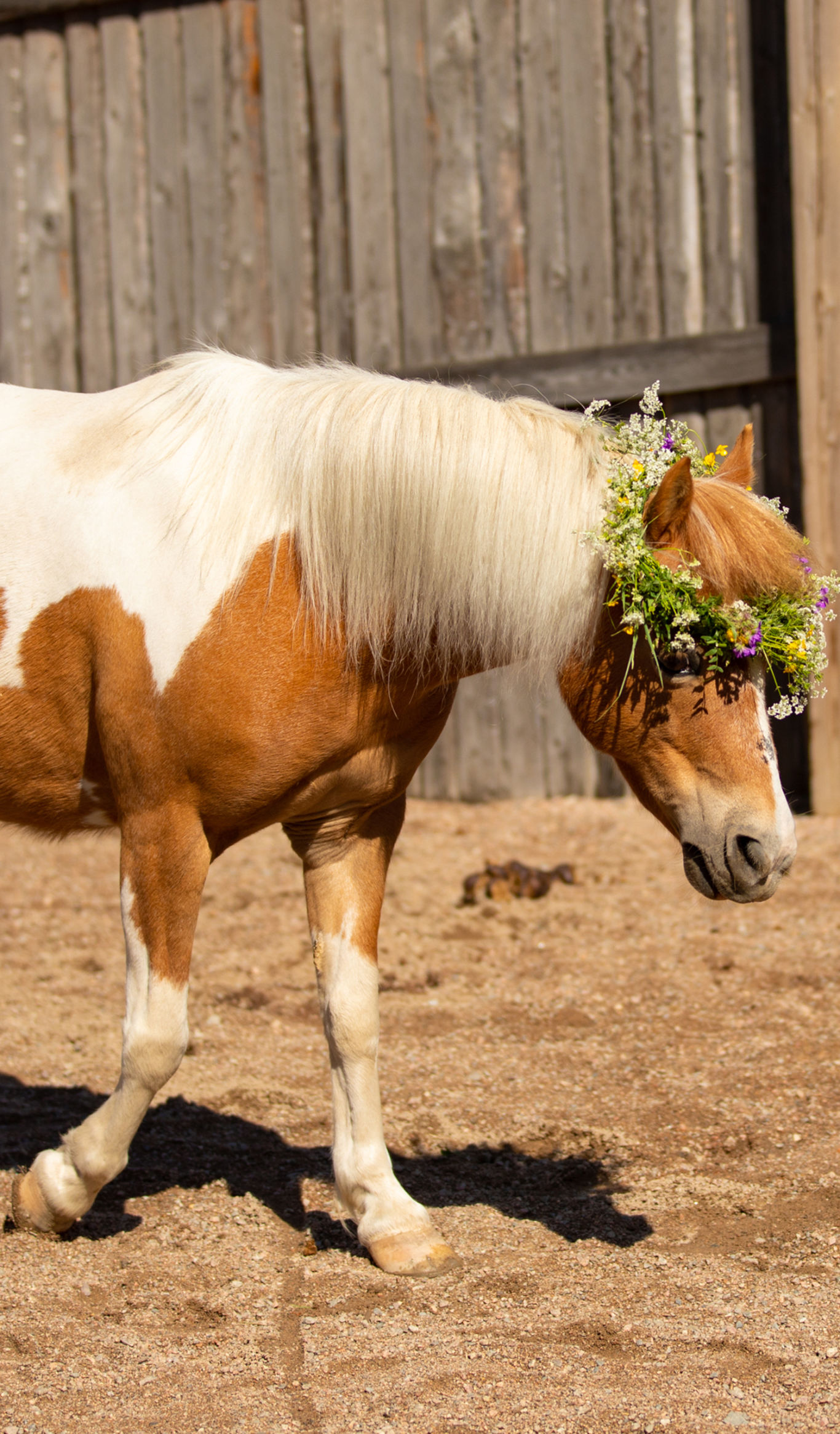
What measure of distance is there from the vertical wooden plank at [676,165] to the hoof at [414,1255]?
205 inches

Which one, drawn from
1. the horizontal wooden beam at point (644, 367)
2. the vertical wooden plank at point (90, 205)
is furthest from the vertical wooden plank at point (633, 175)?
the vertical wooden plank at point (90, 205)

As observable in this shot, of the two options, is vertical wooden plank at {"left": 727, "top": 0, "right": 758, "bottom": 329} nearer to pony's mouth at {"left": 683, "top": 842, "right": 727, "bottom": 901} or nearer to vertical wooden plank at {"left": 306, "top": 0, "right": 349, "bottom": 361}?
vertical wooden plank at {"left": 306, "top": 0, "right": 349, "bottom": 361}

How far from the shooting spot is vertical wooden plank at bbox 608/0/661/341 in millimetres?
6680

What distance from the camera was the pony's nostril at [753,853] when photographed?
2600mm

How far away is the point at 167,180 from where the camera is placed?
753cm

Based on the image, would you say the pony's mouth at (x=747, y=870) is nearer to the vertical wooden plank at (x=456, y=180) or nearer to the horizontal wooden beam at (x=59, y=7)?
the vertical wooden plank at (x=456, y=180)

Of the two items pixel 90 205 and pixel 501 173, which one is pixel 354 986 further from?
pixel 90 205

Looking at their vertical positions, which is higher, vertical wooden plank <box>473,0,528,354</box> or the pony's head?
vertical wooden plank <box>473,0,528,354</box>

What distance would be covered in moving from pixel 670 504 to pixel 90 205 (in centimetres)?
622

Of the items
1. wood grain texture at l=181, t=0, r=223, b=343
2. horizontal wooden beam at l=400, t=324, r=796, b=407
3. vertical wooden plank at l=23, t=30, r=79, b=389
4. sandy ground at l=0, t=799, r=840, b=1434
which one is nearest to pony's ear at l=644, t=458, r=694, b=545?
sandy ground at l=0, t=799, r=840, b=1434

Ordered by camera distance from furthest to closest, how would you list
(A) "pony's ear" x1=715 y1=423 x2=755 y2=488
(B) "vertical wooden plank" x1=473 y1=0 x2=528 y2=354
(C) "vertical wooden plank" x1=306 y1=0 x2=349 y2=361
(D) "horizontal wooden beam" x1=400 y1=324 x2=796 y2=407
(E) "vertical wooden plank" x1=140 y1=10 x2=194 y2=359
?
(E) "vertical wooden plank" x1=140 y1=10 x2=194 y2=359, (C) "vertical wooden plank" x1=306 y1=0 x2=349 y2=361, (B) "vertical wooden plank" x1=473 y1=0 x2=528 y2=354, (D) "horizontal wooden beam" x1=400 y1=324 x2=796 y2=407, (A) "pony's ear" x1=715 y1=423 x2=755 y2=488

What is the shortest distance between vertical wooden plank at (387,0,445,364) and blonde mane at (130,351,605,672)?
4.71m

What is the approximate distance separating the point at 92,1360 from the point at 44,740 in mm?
1215

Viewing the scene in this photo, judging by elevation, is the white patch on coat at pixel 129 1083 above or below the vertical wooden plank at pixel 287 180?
below
